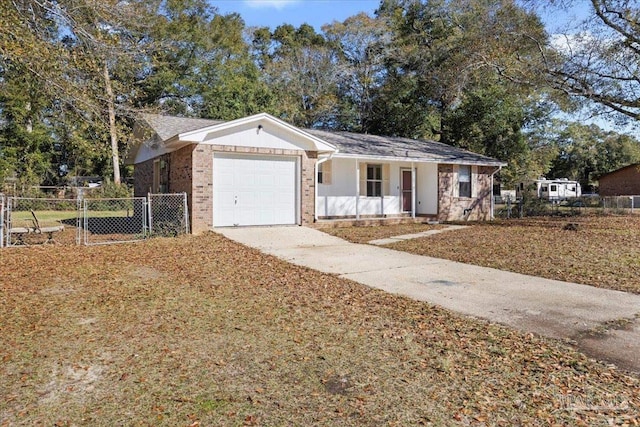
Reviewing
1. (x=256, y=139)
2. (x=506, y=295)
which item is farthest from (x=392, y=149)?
(x=506, y=295)

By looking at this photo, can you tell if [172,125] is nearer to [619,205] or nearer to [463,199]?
[463,199]

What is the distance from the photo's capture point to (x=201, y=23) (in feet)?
115

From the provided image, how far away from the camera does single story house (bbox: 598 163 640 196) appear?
34344 millimetres

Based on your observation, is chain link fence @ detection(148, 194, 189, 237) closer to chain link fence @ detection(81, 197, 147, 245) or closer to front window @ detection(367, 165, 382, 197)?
chain link fence @ detection(81, 197, 147, 245)

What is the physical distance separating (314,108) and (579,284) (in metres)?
28.6

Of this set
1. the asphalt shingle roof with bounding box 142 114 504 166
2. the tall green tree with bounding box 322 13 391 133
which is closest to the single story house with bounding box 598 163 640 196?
the tall green tree with bounding box 322 13 391 133

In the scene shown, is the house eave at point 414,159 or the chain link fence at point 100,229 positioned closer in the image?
the chain link fence at point 100,229

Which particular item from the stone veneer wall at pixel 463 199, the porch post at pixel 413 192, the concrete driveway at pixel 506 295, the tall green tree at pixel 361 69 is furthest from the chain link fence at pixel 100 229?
the tall green tree at pixel 361 69

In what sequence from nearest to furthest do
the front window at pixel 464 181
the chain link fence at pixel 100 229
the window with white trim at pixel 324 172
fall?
the chain link fence at pixel 100 229 → the window with white trim at pixel 324 172 → the front window at pixel 464 181

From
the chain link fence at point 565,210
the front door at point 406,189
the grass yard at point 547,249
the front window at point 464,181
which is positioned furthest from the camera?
the chain link fence at point 565,210

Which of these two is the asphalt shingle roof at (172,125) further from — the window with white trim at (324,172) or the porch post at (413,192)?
the porch post at (413,192)

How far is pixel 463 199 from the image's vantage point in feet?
62.7

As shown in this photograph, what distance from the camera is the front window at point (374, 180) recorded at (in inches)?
714

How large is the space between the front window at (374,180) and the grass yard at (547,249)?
9.43 feet
